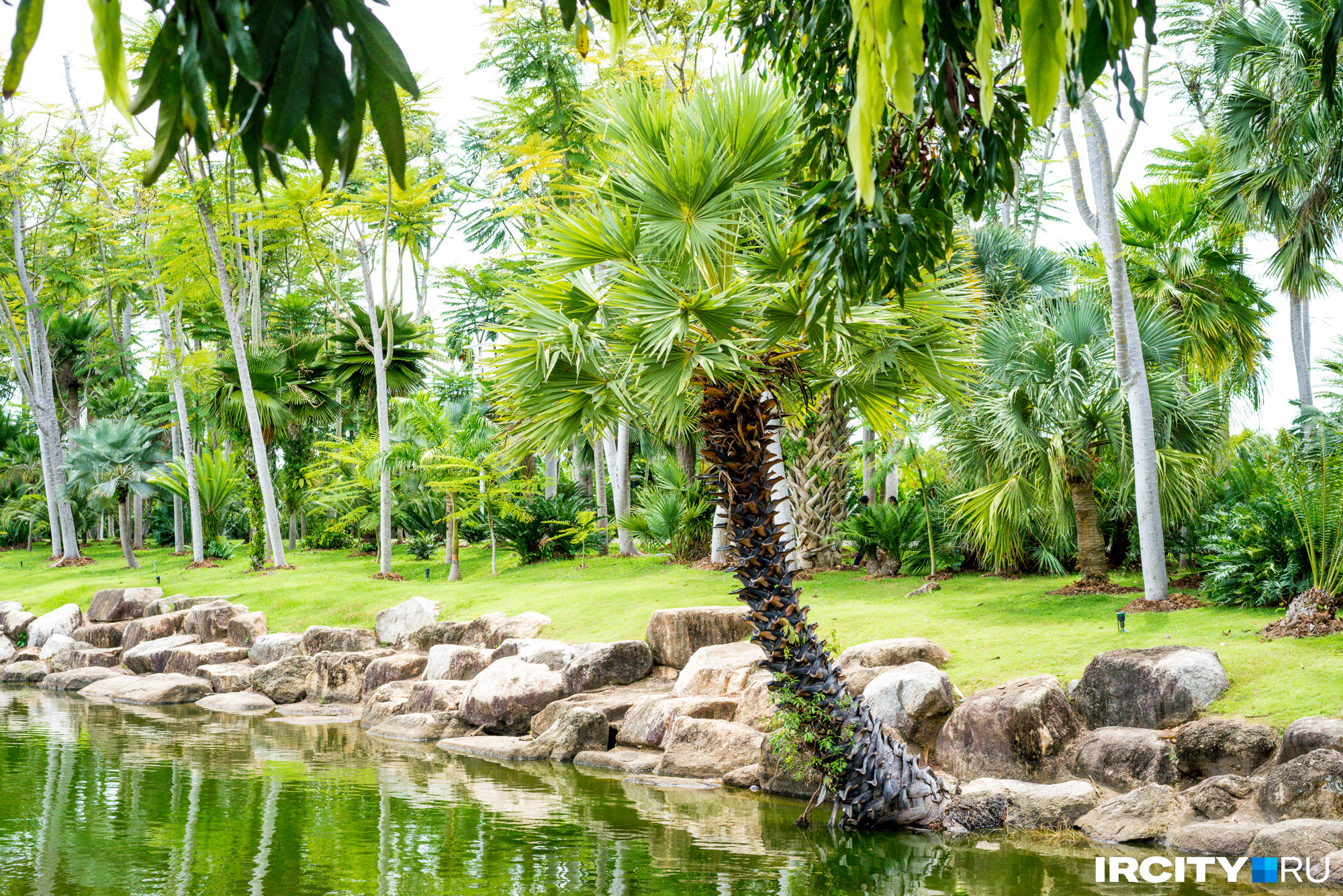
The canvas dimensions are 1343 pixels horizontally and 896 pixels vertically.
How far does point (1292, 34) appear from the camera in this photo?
35.8ft

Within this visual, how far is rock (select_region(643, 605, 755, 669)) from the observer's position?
1127 centimetres

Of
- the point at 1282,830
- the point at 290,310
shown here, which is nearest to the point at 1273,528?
the point at 1282,830

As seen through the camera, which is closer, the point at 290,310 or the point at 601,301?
the point at 601,301

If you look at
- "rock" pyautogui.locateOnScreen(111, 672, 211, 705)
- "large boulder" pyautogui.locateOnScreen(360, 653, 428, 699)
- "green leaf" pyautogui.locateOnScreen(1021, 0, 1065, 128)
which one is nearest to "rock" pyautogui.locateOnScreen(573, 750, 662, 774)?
"large boulder" pyautogui.locateOnScreen(360, 653, 428, 699)

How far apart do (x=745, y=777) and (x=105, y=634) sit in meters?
13.5

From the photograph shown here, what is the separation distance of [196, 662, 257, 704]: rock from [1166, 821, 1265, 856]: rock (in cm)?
1175

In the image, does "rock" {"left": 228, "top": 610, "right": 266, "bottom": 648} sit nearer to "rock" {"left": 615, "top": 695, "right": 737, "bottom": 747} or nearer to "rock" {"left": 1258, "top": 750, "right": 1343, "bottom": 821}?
"rock" {"left": 615, "top": 695, "right": 737, "bottom": 747}

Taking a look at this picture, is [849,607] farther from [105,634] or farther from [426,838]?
[105,634]

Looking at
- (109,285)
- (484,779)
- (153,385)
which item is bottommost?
(484,779)

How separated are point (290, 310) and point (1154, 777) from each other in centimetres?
2503

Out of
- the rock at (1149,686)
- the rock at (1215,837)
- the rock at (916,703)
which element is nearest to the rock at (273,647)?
the rock at (916,703)

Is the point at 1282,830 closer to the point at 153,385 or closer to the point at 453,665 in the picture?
the point at 453,665

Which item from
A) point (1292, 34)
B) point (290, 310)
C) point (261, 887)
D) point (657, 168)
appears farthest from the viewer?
point (290, 310)

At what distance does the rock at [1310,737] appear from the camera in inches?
247
